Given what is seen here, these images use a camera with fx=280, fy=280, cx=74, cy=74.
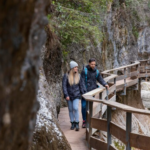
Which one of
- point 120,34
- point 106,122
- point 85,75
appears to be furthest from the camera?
point 120,34

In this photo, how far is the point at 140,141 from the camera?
4.07 m

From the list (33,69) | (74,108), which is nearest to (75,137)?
(74,108)

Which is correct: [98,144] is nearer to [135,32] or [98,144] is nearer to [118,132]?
[118,132]

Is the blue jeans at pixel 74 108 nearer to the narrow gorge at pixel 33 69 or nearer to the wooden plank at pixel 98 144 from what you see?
the narrow gorge at pixel 33 69

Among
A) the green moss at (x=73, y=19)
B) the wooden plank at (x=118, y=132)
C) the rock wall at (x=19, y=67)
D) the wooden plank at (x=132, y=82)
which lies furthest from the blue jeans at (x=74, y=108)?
the wooden plank at (x=132, y=82)

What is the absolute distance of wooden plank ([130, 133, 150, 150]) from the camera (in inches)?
157

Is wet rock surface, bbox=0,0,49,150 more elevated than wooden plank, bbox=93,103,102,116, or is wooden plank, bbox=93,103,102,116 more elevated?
wet rock surface, bbox=0,0,49,150

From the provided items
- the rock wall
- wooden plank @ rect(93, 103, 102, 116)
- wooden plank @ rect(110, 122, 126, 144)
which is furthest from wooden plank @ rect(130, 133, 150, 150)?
the rock wall

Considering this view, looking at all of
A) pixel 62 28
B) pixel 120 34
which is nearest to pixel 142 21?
pixel 120 34

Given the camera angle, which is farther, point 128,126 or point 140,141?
point 128,126

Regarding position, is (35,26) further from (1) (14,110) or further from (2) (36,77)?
(1) (14,110)

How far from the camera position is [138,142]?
162 inches

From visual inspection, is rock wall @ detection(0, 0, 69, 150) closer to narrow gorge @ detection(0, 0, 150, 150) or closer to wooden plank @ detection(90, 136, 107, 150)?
narrow gorge @ detection(0, 0, 150, 150)

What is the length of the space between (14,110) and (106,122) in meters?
3.68
